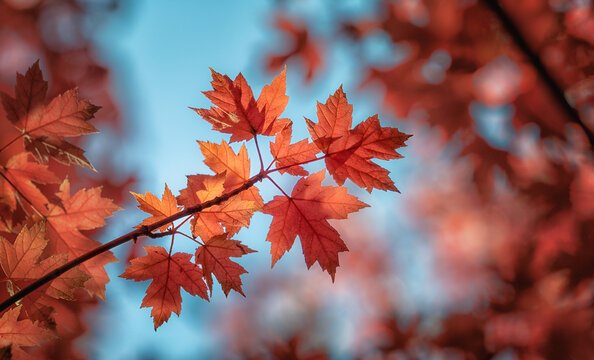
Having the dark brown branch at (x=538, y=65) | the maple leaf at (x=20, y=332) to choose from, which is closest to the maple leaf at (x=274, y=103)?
the maple leaf at (x=20, y=332)

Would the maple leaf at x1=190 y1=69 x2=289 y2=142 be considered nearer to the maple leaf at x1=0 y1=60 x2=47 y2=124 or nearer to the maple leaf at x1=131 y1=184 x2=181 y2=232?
the maple leaf at x1=131 y1=184 x2=181 y2=232

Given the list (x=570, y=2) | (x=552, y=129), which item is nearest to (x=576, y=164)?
(x=552, y=129)

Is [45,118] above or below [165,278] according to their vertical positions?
above

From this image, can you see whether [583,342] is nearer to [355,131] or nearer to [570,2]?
[570,2]

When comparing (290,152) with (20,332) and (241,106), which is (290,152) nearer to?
(241,106)

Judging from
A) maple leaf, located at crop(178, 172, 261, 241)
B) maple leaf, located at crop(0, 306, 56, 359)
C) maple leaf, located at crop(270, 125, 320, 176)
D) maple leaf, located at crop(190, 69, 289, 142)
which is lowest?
maple leaf, located at crop(0, 306, 56, 359)

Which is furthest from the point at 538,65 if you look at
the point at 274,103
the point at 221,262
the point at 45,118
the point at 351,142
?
the point at 45,118

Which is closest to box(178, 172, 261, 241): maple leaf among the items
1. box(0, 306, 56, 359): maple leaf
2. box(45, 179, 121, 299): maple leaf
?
box(45, 179, 121, 299): maple leaf
